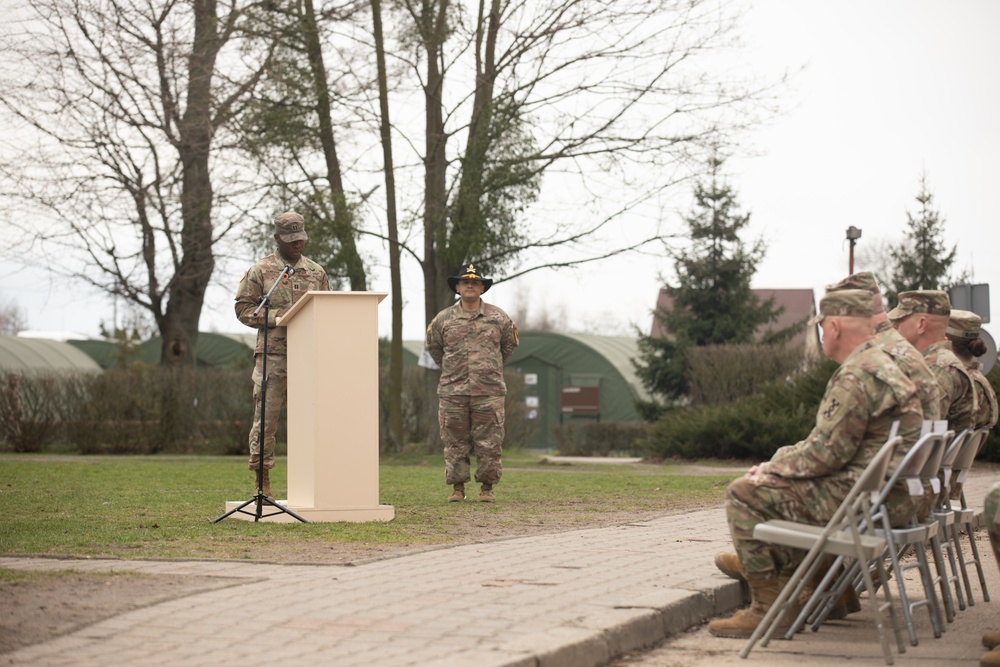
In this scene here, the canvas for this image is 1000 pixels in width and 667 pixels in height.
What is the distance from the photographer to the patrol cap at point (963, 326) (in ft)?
31.6

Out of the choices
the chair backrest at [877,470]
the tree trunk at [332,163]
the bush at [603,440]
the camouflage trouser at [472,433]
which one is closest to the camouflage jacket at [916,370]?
the chair backrest at [877,470]

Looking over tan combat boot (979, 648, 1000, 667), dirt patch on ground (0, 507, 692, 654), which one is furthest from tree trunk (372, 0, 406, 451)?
tan combat boot (979, 648, 1000, 667)

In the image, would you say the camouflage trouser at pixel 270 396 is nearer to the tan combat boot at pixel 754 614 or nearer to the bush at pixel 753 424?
the tan combat boot at pixel 754 614

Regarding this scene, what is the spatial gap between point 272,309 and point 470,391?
248 centimetres

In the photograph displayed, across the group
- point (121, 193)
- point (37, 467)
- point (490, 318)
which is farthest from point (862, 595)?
point (121, 193)

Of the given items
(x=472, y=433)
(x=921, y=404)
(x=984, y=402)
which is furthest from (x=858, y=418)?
(x=472, y=433)

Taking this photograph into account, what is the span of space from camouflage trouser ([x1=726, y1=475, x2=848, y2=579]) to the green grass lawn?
2.93 meters

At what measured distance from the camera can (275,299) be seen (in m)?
11.5

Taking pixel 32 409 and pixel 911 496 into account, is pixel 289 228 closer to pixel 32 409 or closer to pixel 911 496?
pixel 911 496

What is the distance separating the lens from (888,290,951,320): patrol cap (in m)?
8.73

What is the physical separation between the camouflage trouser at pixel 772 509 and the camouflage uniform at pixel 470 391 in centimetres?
642

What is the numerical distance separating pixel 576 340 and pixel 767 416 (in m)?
16.6

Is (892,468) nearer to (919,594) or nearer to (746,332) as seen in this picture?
(919,594)

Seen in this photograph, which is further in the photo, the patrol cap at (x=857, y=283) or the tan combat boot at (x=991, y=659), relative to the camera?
the patrol cap at (x=857, y=283)
